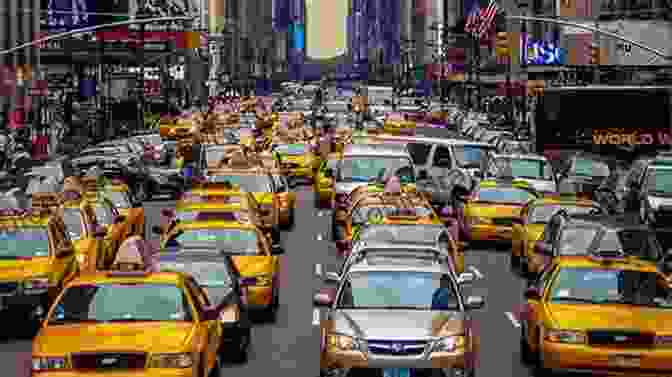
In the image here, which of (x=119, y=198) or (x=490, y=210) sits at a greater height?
(x=119, y=198)

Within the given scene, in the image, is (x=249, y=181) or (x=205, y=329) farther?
(x=249, y=181)

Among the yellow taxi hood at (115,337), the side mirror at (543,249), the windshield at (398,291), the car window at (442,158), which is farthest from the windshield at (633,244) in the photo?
the car window at (442,158)

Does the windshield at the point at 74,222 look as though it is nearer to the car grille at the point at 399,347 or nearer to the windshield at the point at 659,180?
the car grille at the point at 399,347

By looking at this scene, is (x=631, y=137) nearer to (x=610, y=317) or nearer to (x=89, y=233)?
(x=89, y=233)

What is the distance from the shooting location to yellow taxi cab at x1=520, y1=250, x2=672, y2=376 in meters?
15.5

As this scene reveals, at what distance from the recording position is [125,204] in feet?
106

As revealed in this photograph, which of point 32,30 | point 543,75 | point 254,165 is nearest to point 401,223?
point 254,165

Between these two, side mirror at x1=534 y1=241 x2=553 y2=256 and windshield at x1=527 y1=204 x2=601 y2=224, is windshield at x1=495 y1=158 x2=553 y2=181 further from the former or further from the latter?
side mirror at x1=534 y1=241 x2=553 y2=256

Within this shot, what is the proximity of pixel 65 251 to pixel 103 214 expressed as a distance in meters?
6.47

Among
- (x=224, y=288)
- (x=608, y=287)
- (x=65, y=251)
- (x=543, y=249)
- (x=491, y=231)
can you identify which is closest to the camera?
(x=608, y=287)

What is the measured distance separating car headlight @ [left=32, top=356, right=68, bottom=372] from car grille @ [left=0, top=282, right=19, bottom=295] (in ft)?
23.0

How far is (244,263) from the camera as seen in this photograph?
2142 centimetres

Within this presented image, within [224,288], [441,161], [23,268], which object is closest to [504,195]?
[441,161]

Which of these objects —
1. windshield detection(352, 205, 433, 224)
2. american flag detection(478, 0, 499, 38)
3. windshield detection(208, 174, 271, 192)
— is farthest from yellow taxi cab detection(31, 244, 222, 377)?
american flag detection(478, 0, 499, 38)
